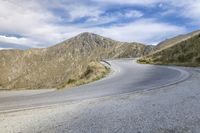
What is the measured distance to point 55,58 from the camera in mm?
170000

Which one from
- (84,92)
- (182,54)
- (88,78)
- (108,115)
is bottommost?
(88,78)

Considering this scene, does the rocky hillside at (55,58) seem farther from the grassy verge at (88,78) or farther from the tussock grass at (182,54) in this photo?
the grassy verge at (88,78)

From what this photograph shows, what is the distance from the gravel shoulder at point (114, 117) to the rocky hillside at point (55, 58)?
12394cm

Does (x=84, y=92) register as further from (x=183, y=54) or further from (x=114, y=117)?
(x=183, y=54)

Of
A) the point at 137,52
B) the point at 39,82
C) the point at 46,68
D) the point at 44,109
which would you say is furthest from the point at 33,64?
the point at 44,109

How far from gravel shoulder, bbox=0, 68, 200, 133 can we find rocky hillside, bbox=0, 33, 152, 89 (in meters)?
124

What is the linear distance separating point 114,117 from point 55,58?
16360 centimetres

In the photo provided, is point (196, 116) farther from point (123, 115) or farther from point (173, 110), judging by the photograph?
point (123, 115)

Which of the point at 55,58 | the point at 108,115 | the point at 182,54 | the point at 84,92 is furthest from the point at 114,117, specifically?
the point at 55,58

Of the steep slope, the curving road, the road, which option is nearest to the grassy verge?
the curving road

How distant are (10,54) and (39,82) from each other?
56142mm

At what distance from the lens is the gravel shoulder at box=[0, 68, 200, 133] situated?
7.38 m

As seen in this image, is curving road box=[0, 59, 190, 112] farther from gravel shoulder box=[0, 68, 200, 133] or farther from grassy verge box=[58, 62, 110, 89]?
grassy verge box=[58, 62, 110, 89]

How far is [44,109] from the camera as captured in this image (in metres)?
10.1
